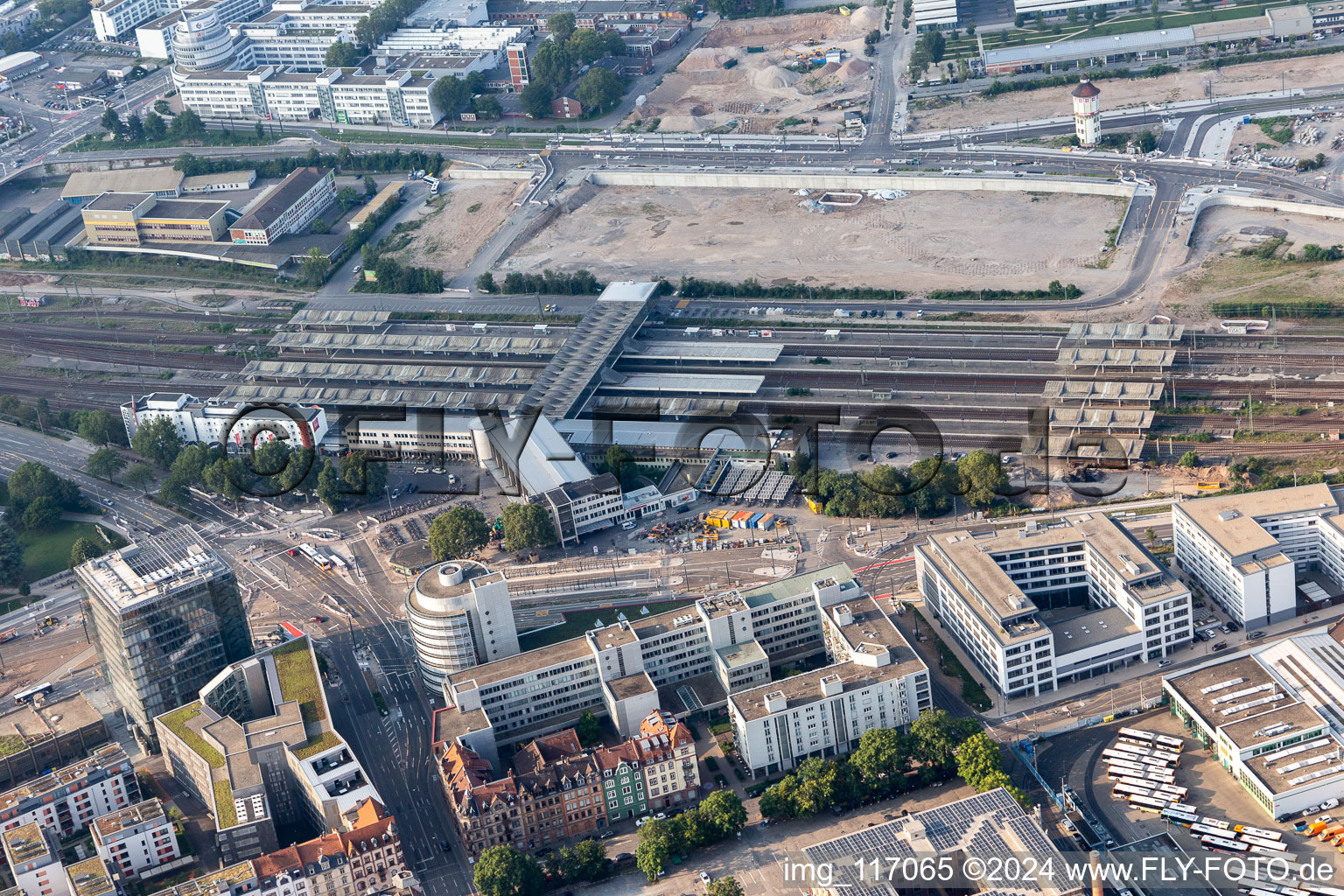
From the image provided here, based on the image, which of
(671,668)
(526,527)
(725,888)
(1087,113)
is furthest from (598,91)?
(725,888)

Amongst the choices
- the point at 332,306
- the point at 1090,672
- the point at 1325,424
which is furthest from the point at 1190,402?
the point at 332,306

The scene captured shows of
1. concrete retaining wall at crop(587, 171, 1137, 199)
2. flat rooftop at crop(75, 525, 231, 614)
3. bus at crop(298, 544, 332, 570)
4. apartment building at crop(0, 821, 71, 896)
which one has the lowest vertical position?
bus at crop(298, 544, 332, 570)

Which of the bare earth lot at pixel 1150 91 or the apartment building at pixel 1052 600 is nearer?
the apartment building at pixel 1052 600

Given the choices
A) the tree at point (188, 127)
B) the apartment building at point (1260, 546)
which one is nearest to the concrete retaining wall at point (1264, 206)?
the apartment building at point (1260, 546)

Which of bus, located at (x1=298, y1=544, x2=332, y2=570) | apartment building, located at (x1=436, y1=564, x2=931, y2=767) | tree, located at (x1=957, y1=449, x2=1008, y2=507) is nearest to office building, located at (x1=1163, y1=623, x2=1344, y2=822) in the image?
apartment building, located at (x1=436, y1=564, x2=931, y2=767)

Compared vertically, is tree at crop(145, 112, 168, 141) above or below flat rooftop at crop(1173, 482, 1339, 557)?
above

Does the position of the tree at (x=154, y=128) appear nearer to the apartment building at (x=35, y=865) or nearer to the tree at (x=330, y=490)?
the tree at (x=330, y=490)

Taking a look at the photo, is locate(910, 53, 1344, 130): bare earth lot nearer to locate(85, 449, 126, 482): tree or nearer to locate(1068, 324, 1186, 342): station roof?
locate(1068, 324, 1186, 342): station roof

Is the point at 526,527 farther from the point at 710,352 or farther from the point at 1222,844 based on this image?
the point at 1222,844
